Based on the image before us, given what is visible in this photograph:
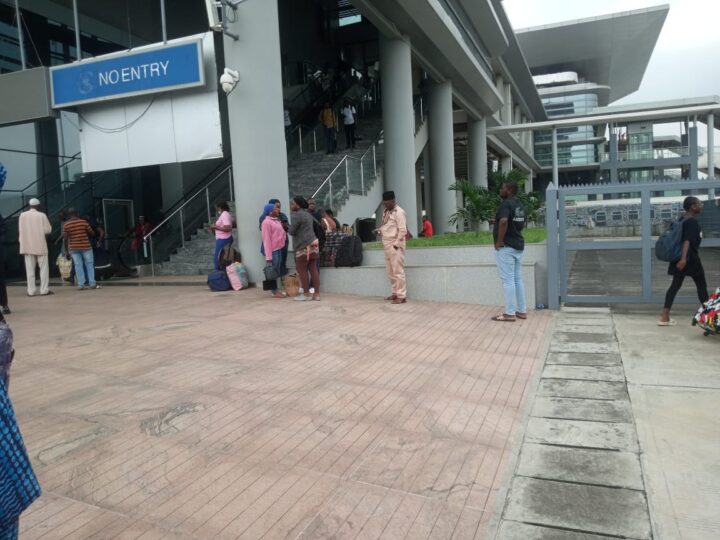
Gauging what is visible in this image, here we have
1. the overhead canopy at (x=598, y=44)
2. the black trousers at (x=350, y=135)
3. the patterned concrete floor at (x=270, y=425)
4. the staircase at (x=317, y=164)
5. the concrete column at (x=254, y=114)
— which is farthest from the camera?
the overhead canopy at (x=598, y=44)

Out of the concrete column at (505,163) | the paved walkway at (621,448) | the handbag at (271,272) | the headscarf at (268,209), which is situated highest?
the concrete column at (505,163)

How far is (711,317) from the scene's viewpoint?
5875 mm

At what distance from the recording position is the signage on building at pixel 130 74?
10.8m

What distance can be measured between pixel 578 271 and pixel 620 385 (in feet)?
13.1

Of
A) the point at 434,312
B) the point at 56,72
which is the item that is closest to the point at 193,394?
the point at 434,312

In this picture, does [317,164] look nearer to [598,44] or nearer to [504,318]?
[504,318]

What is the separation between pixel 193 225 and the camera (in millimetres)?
15055

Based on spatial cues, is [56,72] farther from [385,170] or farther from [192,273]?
[385,170]

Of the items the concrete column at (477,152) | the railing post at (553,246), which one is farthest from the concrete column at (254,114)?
the concrete column at (477,152)

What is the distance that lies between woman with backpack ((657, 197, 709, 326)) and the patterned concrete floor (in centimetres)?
160

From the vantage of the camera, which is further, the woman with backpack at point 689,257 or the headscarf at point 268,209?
the headscarf at point 268,209

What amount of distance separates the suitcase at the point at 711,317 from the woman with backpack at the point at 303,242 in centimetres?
546

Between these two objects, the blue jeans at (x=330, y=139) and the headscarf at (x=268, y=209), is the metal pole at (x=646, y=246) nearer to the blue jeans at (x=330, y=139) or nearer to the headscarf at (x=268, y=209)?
the headscarf at (x=268, y=209)

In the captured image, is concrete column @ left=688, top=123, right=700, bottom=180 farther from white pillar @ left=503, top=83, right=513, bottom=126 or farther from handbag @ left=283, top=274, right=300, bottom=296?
handbag @ left=283, top=274, right=300, bottom=296
